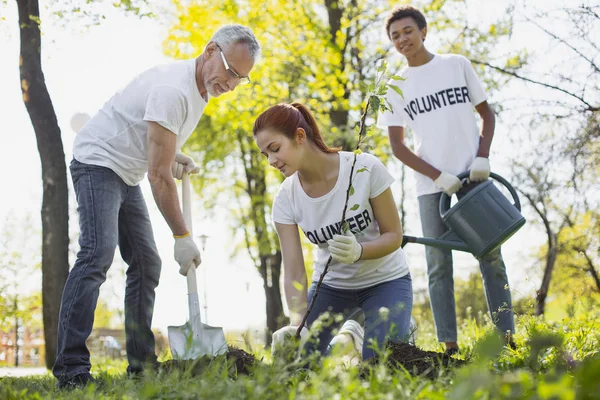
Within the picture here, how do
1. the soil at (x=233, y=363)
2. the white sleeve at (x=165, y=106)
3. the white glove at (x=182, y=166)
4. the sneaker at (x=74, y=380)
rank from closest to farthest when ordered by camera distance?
the soil at (x=233, y=363)
the sneaker at (x=74, y=380)
the white sleeve at (x=165, y=106)
the white glove at (x=182, y=166)

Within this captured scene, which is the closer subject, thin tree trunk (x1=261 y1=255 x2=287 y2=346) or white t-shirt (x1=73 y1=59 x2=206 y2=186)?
white t-shirt (x1=73 y1=59 x2=206 y2=186)

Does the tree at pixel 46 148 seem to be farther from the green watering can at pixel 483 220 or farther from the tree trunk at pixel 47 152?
the green watering can at pixel 483 220

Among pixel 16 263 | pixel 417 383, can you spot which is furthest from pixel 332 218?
pixel 16 263

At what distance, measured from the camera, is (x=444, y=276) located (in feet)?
11.5

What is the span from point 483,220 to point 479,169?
0.29 metres

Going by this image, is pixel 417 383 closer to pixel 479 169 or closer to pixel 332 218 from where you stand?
pixel 332 218

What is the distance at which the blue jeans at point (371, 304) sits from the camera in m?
2.71

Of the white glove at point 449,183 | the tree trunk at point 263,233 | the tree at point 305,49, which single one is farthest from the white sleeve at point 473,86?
the tree trunk at point 263,233

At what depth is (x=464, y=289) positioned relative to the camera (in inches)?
583

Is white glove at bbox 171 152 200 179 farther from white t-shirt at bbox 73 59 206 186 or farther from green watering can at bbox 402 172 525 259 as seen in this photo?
green watering can at bbox 402 172 525 259

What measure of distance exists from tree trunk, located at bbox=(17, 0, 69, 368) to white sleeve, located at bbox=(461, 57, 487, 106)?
430 centimetres

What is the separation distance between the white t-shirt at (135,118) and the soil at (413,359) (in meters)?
1.39

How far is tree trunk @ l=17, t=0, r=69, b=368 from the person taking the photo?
6.25 m

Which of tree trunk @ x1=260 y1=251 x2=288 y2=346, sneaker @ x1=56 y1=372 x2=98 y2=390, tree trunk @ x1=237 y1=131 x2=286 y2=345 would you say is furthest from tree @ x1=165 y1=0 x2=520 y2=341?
sneaker @ x1=56 y1=372 x2=98 y2=390
